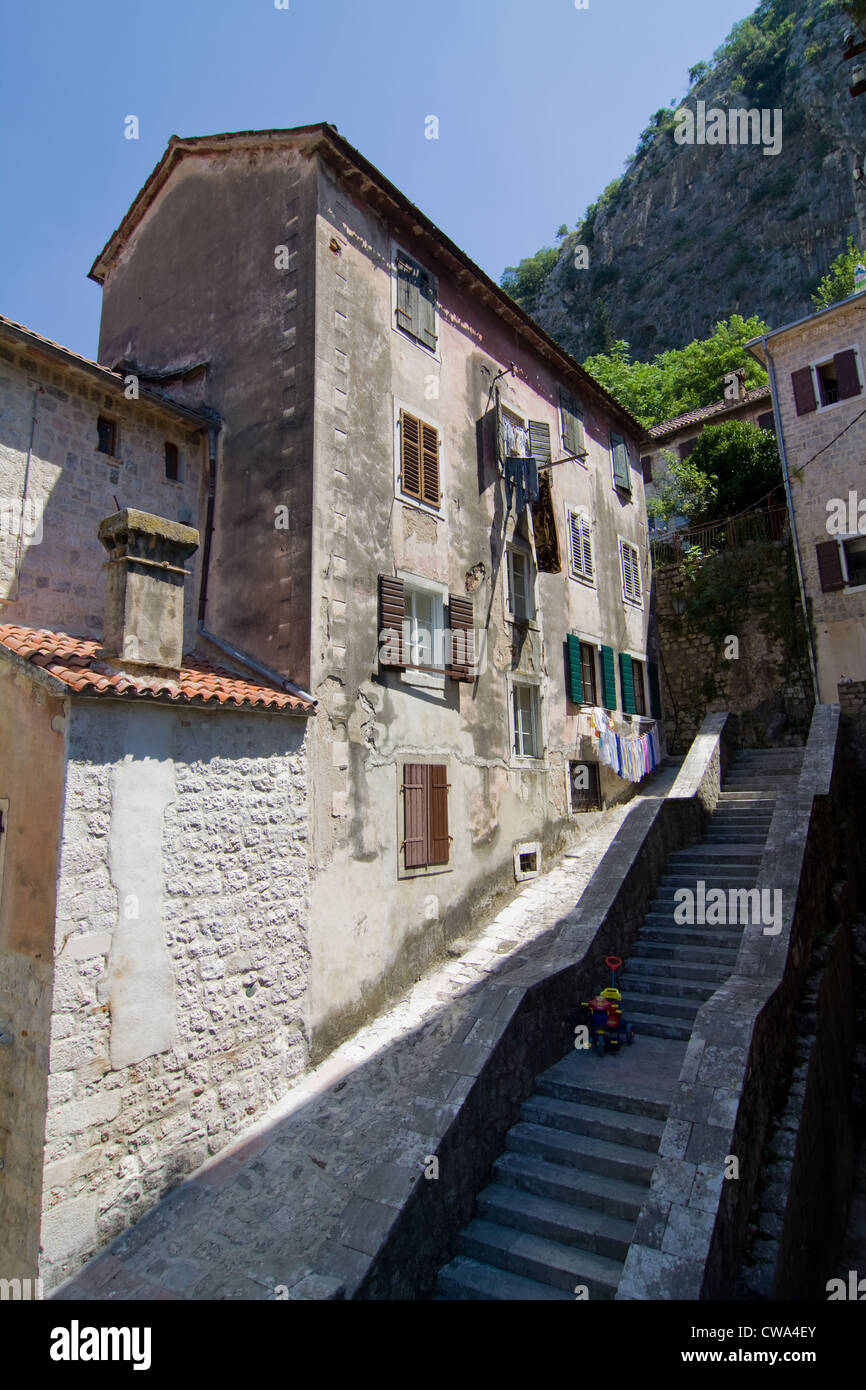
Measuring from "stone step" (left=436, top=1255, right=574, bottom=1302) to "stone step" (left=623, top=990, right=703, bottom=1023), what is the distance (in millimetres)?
3125

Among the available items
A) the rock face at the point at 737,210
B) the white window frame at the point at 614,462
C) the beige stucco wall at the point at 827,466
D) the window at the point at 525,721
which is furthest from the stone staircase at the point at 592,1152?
the rock face at the point at 737,210

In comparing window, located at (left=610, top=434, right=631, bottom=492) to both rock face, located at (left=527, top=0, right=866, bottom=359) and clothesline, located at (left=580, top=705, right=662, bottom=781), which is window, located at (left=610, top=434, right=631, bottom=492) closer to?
clothesline, located at (left=580, top=705, right=662, bottom=781)

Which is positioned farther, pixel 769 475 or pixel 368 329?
pixel 769 475

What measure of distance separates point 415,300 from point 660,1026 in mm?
11377

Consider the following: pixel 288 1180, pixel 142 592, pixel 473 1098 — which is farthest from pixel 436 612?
pixel 288 1180

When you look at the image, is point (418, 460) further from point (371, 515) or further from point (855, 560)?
point (855, 560)

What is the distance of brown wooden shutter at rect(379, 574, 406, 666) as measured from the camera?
10164 mm

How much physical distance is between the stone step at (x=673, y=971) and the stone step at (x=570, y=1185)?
2.75 m

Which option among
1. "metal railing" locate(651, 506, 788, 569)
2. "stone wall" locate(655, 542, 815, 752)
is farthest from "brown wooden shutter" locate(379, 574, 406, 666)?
"metal railing" locate(651, 506, 788, 569)

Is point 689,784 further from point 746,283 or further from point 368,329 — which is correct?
point 746,283

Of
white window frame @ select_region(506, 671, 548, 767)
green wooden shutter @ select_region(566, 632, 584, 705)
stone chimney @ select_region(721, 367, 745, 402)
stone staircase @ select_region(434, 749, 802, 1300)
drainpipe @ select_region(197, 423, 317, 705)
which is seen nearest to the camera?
stone staircase @ select_region(434, 749, 802, 1300)

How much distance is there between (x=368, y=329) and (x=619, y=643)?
31.0ft
